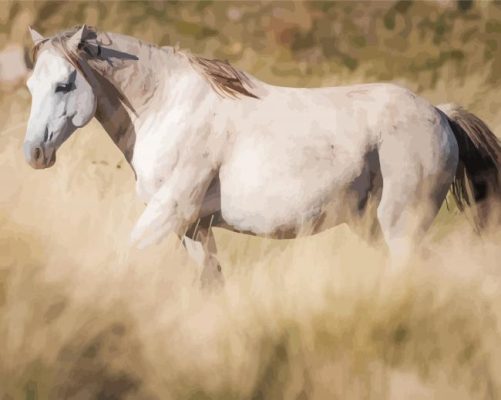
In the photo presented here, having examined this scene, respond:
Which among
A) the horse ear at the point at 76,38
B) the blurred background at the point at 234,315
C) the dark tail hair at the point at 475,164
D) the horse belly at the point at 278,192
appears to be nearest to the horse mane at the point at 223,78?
the horse belly at the point at 278,192

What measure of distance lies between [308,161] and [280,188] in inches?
5.8

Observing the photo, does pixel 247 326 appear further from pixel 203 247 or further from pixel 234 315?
pixel 203 247

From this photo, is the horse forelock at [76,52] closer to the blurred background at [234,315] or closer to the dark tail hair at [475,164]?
the blurred background at [234,315]

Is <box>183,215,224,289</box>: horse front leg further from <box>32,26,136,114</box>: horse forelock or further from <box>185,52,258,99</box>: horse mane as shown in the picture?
<box>32,26,136,114</box>: horse forelock

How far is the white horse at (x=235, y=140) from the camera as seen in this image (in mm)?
3932

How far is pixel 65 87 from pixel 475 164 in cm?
174

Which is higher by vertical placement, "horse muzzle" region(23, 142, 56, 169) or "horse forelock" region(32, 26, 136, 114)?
"horse forelock" region(32, 26, 136, 114)

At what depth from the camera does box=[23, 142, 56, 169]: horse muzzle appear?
3.83 m

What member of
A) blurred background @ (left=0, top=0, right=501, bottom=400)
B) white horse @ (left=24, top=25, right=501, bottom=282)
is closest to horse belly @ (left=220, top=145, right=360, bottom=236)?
white horse @ (left=24, top=25, right=501, bottom=282)

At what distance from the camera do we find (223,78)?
411cm

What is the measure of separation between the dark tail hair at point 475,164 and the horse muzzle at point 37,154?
1675 millimetres

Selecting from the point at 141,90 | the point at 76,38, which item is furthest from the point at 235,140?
the point at 76,38

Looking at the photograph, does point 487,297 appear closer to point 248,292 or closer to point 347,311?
point 347,311

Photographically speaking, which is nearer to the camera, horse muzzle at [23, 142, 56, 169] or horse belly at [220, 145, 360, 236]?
horse muzzle at [23, 142, 56, 169]
